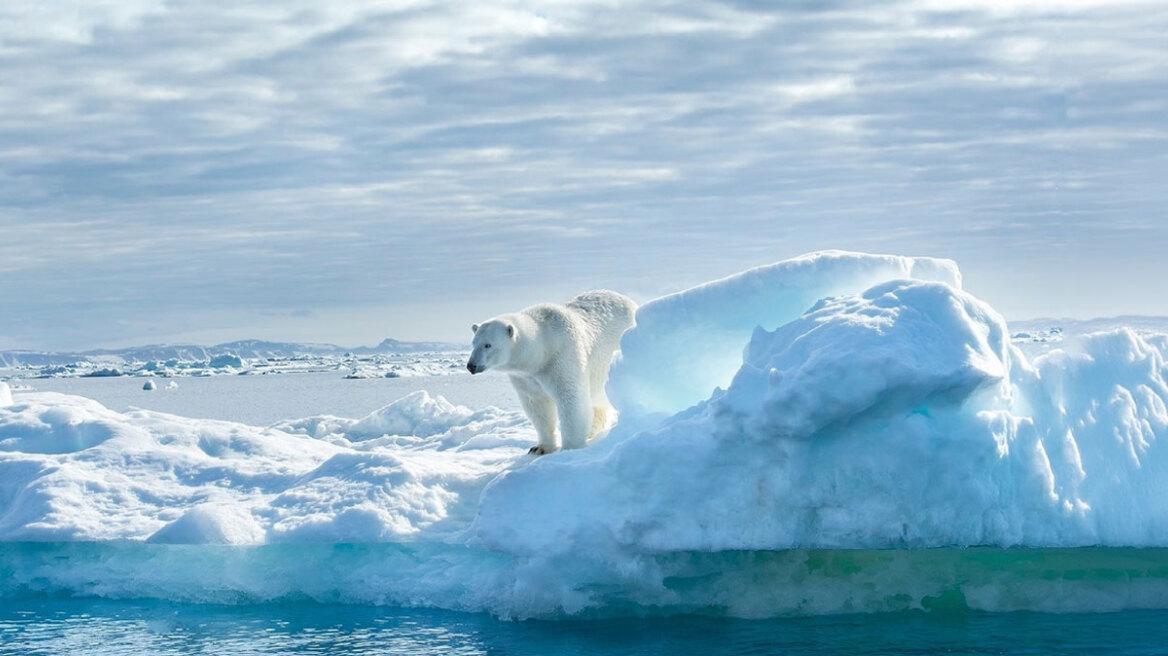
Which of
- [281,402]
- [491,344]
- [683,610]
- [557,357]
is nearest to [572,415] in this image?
[557,357]

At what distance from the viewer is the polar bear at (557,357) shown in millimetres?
10758

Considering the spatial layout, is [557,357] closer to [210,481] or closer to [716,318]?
[716,318]

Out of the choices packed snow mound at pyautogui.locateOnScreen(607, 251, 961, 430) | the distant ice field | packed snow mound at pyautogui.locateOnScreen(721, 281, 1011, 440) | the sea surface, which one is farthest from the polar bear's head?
the distant ice field

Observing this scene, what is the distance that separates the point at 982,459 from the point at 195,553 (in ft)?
20.2

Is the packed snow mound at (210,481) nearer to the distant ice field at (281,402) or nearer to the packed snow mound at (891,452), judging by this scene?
the packed snow mound at (891,452)

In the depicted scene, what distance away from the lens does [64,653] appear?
26.2 feet

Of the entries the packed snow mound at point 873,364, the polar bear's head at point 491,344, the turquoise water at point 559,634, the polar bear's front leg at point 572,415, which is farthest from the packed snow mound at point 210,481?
the packed snow mound at point 873,364

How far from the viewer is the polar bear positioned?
10.8 metres

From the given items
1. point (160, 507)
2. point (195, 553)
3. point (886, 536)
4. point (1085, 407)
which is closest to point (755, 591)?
point (886, 536)

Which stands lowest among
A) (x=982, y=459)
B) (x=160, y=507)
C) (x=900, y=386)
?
(x=160, y=507)

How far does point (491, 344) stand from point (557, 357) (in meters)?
0.80

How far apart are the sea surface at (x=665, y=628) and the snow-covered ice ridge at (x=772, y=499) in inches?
1.7

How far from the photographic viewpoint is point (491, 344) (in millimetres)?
10648

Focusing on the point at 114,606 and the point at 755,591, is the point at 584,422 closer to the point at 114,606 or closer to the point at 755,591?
the point at 755,591
